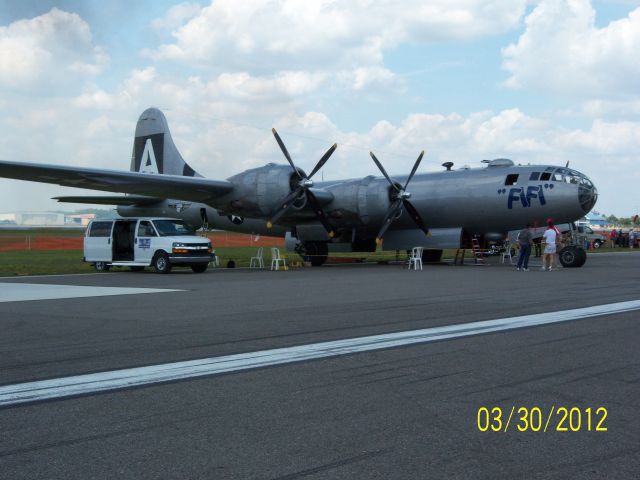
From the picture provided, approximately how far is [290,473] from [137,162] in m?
29.8

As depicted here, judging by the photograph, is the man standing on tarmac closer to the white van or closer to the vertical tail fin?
the white van

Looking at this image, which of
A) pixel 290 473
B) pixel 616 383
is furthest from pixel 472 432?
pixel 616 383

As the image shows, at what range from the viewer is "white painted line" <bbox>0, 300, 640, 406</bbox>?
529cm

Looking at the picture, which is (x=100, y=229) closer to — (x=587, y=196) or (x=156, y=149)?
(x=156, y=149)

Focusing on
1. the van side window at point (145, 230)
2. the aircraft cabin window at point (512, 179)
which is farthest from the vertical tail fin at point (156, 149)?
the aircraft cabin window at point (512, 179)

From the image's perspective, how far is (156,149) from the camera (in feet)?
102

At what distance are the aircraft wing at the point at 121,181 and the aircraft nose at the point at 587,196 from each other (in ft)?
39.3

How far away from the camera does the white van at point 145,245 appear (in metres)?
21.2

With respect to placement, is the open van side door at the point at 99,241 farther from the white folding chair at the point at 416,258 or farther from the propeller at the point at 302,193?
the white folding chair at the point at 416,258

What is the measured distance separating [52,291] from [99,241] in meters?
8.44

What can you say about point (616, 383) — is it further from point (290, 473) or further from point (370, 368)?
point (290, 473)

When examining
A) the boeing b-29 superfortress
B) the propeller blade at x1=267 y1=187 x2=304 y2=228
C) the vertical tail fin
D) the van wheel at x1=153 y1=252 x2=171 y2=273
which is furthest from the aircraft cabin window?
the vertical tail fin

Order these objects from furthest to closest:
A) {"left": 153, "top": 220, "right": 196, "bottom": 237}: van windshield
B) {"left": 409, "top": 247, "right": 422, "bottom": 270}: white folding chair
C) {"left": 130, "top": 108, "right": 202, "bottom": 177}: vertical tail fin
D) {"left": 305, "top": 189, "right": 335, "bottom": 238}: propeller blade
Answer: {"left": 130, "top": 108, "right": 202, "bottom": 177}: vertical tail fin
{"left": 305, "top": 189, "right": 335, "bottom": 238}: propeller blade
{"left": 409, "top": 247, "right": 422, "bottom": 270}: white folding chair
{"left": 153, "top": 220, "right": 196, "bottom": 237}: van windshield
